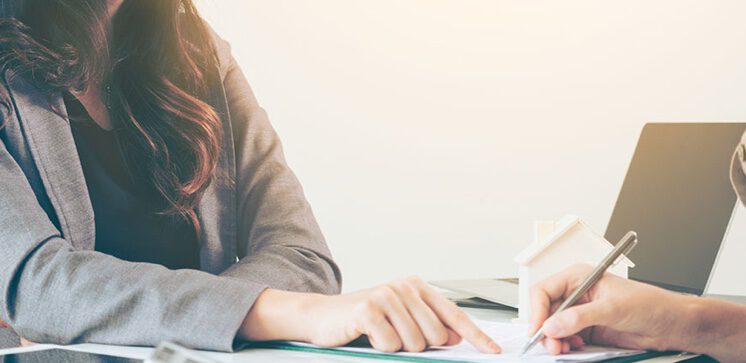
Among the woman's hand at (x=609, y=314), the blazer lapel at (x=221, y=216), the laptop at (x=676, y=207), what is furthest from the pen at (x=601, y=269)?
the blazer lapel at (x=221, y=216)

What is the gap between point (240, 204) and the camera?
1442 mm

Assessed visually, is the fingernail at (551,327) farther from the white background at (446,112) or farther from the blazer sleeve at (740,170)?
the white background at (446,112)

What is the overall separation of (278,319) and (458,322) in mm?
181

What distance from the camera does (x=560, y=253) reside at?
43.5 inches

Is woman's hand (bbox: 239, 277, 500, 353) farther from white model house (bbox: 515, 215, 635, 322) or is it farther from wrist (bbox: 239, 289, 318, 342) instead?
white model house (bbox: 515, 215, 635, 322)

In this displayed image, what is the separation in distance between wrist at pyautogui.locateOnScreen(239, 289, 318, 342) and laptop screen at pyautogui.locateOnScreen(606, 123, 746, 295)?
740mm

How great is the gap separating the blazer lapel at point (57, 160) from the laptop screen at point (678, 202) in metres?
0.88

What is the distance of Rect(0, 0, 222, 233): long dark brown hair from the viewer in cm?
133

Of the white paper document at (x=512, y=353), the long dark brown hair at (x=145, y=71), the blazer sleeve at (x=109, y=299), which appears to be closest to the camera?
the white paper document at (x=512, y=353)

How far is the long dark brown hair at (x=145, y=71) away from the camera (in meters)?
1.33

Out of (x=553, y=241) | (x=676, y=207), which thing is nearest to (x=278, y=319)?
(x=553, y=241)

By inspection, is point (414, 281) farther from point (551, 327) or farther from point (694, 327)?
point (694, 327)

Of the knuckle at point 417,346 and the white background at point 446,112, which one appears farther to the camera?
the white background at point 446,112

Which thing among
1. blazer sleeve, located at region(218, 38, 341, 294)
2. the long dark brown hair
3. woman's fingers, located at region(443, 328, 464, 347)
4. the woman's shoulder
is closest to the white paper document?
woman's fingers, located at region(443, 328, 464, 347)
